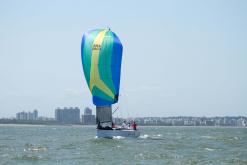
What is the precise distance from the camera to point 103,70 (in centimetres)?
5194

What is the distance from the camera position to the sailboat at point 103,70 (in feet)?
170

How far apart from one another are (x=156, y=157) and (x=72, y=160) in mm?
5350

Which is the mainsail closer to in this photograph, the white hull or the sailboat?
the sailboat

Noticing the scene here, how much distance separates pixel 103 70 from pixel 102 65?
472 millimetres

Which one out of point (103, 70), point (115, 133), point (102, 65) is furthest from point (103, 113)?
point (102, 65)

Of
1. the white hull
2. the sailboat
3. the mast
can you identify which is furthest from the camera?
the mast

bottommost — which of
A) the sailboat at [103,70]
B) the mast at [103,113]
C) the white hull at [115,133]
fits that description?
the white hull at [115,133]

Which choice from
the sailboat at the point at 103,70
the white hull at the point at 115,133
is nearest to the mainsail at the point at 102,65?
the sailboat at the point at 103,70

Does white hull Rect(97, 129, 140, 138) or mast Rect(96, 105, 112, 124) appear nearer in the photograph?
white hull Rect(97, 129, 140, 138)

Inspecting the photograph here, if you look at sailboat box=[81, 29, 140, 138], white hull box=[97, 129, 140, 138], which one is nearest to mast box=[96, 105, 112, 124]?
sailboat box=[81, 29, 140, 138]

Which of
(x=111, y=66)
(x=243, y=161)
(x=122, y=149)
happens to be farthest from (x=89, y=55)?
(x=243, y=161)

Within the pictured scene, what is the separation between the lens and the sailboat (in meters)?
51.7

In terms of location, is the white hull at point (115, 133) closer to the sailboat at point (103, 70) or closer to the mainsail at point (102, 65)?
the sailboat at point (103, 70)

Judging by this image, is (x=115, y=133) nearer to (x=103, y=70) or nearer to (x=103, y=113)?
(x=103, y=113)
